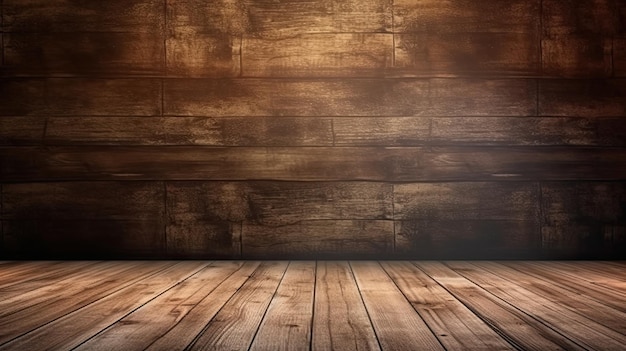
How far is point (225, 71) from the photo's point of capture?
10.6 ft

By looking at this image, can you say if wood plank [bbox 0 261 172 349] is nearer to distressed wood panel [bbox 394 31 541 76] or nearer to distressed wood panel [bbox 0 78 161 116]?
distressed wood panel [bbox 0 78 161 116]

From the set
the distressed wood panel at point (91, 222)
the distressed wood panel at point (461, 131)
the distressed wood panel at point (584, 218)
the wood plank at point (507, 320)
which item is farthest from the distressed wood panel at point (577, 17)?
the distressed wood panel at point (91, 222)

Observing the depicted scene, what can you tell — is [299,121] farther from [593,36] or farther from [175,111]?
[593,36]

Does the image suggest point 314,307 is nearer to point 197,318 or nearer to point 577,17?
point 197,318

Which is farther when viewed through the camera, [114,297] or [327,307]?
[114,297]

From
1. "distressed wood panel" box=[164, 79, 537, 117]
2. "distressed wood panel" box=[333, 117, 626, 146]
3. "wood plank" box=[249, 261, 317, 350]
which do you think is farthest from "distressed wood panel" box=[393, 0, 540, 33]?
"wood plank" box=[249, 261, 317, 350]

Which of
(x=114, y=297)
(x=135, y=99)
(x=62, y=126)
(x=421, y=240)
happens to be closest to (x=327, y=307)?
(x=114, y=297)

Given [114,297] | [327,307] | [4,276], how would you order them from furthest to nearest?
[4,276], [114,297], [327,307]

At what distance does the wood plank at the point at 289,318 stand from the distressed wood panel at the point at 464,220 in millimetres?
849

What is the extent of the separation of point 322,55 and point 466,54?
0.81 m

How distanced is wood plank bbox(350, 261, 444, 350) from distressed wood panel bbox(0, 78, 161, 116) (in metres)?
1.58

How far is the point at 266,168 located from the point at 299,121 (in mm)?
322

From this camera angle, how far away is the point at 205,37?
3227 millimetres

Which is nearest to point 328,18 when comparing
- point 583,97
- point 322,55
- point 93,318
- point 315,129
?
point 322,55
